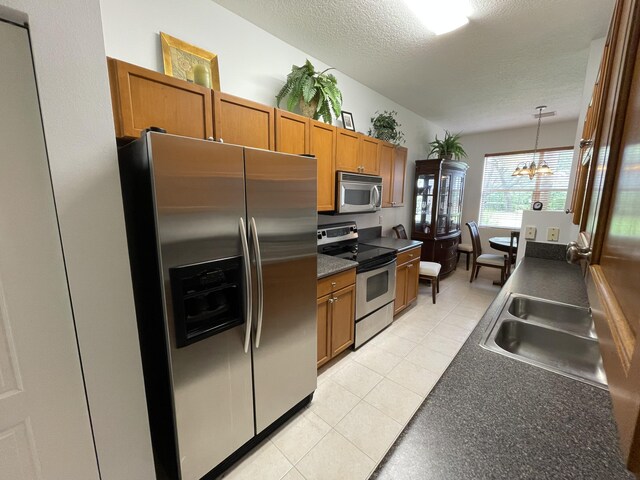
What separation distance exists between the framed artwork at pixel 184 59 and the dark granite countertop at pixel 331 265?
4.96ft

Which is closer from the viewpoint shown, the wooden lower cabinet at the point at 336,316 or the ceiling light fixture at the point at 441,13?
the ceiling light fixture at the point at 441,13

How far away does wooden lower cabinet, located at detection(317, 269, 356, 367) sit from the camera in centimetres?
206

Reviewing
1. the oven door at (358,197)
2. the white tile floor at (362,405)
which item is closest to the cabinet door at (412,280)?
the white tile floor at (362,405)

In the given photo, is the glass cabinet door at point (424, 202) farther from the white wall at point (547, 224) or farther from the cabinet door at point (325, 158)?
the cabinet door at point (325, 158)

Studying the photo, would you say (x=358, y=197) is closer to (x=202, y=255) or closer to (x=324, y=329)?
(x=324, y=329)

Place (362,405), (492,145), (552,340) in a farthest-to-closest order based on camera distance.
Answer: (492,145)
(362,405)
(552,340)

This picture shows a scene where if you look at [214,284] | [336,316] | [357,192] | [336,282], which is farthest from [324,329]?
[357,192]

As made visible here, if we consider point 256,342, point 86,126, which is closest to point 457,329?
point 256,342

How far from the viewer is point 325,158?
2375 millimetres

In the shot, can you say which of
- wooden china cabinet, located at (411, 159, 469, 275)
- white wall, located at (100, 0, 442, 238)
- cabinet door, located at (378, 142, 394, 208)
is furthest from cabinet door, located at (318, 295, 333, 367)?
wooden china cabinet, located at (411, 159, 469, 275)

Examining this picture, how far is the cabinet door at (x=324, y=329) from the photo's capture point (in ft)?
6.67

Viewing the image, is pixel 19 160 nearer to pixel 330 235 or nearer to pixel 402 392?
pixel 330 235

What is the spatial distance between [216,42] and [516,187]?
217 inches

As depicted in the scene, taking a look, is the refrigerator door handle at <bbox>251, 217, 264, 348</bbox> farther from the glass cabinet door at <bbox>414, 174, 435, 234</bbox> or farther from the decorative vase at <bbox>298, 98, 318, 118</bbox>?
the glass cabinet door at <bbox>414, 174, 435, 234</bbox>
